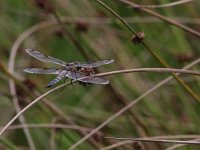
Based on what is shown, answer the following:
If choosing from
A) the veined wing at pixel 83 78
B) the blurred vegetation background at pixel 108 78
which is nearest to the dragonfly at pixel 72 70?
the veined wing at pixel 83 78

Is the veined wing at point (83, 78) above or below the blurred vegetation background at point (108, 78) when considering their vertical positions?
below

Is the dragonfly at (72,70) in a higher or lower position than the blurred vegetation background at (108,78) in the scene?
lower

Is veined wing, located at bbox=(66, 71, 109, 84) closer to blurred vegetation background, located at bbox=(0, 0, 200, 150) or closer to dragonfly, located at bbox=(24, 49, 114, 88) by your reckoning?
dragonfly, located at bbox=(24, 49, 114, 88)

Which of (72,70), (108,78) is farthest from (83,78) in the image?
(108,78)

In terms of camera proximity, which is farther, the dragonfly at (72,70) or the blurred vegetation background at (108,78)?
the blurred vegetation background at (108,78)

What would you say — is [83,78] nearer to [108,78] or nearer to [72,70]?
[72,70]

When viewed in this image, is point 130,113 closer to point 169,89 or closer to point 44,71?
point 169,89

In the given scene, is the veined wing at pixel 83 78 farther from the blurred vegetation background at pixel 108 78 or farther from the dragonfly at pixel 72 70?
the blurred vegetation background at pixel 108 78

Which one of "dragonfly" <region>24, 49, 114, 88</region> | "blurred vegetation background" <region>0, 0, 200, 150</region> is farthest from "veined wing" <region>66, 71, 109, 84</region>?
"blurred vegetation background" <region>0, 0, 200, 150</region>

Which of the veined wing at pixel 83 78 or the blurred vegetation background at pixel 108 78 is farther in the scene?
the blurred vegetation background at pixel 108 78
